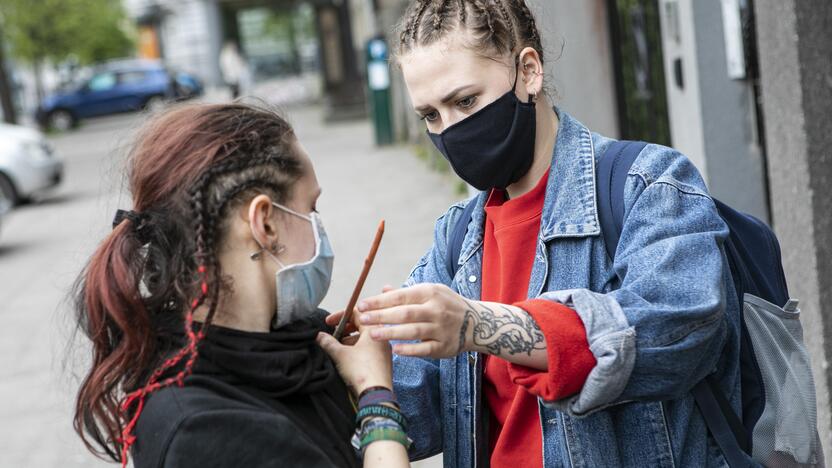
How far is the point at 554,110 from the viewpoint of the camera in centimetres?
249

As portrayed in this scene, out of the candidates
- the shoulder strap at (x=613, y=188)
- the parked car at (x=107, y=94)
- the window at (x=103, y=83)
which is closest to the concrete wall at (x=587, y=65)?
the shoulder strap at (x=613, y=188)

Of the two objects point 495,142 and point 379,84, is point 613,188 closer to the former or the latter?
point 495,142

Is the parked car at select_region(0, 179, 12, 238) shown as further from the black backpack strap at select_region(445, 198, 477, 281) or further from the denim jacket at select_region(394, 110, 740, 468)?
the denim jacket at select_region(394, 110, 740, 468)

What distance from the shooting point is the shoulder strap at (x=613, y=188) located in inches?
86.9

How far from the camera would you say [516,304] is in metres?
2.09

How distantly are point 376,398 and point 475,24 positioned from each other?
81 cm

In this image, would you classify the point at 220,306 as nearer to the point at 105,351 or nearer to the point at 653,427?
the point at 105,351

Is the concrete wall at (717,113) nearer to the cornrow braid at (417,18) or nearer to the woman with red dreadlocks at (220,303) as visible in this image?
the cornrow braid at (417,18)

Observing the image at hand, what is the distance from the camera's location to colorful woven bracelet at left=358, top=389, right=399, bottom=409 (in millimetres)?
2094

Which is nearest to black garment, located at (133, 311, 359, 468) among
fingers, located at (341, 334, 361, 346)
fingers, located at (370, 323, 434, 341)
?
fingers, located at (341, 334, 361, 346)

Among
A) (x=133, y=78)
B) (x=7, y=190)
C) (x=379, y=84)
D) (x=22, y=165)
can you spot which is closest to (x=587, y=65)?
(x=379, y=84)

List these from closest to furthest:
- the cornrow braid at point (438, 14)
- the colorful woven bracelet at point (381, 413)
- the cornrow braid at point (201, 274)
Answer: the cornrow braid at point (201, 274) → the colorful woven bracelet at point (381, 413) → the cornrow braid at point (438, 14)

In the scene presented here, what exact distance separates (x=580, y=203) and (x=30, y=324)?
25.1 ft

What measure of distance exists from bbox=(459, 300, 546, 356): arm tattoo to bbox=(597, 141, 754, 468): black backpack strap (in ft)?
0.98
